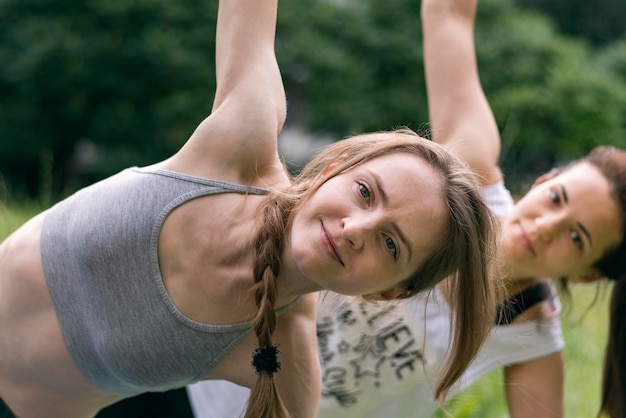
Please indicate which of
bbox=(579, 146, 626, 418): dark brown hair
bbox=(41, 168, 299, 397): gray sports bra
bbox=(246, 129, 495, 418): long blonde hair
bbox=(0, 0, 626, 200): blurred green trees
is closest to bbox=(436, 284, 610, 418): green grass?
bbox=(579, 146, 626, 418): dark brown hair

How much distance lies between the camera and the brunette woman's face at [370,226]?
1.57 metres

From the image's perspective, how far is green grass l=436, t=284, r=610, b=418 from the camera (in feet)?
10.9

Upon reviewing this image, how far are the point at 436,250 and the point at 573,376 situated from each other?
261 cm

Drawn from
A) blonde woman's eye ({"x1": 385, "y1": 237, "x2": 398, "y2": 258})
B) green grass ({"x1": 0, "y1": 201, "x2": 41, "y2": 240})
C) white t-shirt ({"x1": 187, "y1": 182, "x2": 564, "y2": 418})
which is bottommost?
green grass ({"x1": 0, "y1": 201, "x2": 41, "y2": 240})

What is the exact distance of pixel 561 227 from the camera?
2.30 meters

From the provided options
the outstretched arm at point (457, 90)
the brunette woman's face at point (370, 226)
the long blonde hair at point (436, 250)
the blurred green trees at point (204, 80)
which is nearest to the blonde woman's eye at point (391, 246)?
the brunette woman's face at point (370, 226)

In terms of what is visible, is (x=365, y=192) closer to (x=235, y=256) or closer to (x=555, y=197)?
(x=235, y=256)

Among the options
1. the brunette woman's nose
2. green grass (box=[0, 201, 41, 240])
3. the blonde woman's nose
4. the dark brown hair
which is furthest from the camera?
green grass (box=[0, 201, 41, 240])

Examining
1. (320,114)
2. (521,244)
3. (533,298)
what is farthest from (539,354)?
(320,114)

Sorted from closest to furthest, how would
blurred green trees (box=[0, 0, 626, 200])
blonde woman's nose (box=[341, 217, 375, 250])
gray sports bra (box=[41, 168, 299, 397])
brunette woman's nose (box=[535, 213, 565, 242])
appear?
blonde woman's nose (box=[341, 217, 375, 250]) → gray sports bra (box=[41, 168, 299, 397]) → brunette woman's nose (box=[535, 213, 565, 242]) → blurred green trees (box=[0, 0, 626, 200])

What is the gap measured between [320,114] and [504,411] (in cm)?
533

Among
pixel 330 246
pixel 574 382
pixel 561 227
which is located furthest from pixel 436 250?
pixel 574 382

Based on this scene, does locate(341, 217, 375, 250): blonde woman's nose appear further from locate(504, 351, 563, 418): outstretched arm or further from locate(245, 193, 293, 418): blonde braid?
locate(504, 351, 563, 418): outstretched arm

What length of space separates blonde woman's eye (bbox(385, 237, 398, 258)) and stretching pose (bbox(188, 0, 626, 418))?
2.07ft
